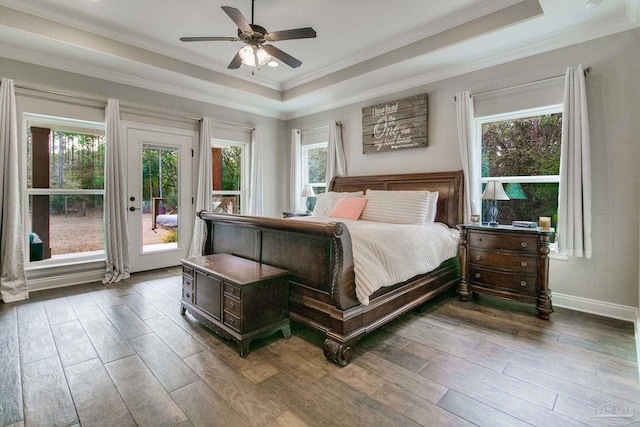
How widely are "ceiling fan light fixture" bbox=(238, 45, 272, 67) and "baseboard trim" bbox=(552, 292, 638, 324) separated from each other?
3.72 m

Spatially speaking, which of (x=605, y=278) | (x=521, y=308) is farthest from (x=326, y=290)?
(x=605, y=278)

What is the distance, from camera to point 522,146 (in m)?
3.47

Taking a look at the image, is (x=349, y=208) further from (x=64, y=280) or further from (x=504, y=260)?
(x=64, y=280)

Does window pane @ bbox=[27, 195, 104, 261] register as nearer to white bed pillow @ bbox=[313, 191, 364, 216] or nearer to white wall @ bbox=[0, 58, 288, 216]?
white wall @ bbox=[0, 58, 288, 216]

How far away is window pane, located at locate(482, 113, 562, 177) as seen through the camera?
129 inches

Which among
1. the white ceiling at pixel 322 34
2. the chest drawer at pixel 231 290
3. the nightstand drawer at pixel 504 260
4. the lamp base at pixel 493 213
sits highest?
the white ceiling at pixel 322 34

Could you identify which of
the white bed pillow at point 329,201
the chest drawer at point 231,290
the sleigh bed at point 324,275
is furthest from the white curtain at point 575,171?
the chest drawer at point 231,290

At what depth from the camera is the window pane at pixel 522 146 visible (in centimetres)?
327

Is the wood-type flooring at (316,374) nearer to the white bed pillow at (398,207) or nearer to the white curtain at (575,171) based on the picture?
the white curtain at (575,171)

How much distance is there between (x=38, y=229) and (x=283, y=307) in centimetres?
348

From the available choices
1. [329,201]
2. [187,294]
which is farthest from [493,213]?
[187,294]

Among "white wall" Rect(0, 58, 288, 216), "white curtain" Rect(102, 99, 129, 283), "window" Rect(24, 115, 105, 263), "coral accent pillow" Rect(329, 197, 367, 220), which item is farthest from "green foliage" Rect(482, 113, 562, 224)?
"window" Rect(24, 115, 105, 263)

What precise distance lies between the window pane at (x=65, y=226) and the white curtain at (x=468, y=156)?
469 centimetres

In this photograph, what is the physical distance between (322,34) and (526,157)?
2.65 m
